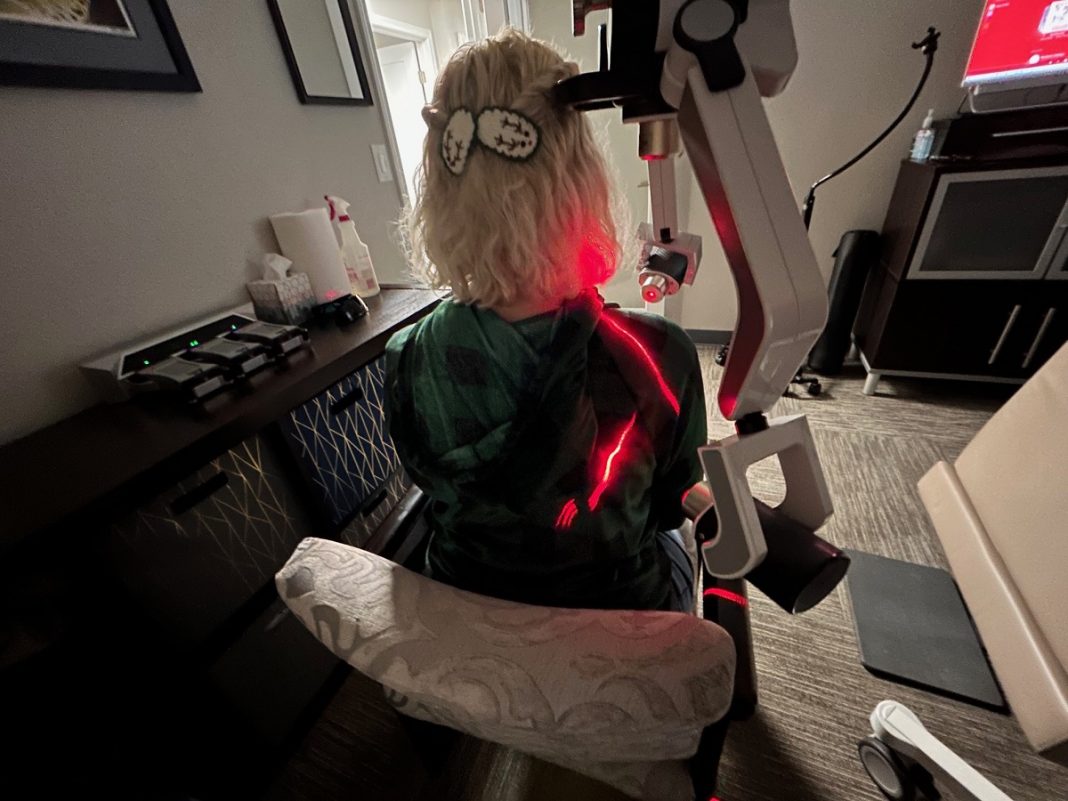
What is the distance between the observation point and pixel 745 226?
0.33m

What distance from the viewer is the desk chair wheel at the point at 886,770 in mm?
815

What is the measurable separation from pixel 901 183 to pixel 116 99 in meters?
2.62

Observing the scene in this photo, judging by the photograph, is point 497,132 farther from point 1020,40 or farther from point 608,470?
point 1020,40

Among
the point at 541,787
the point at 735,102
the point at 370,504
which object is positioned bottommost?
the point at 541,787

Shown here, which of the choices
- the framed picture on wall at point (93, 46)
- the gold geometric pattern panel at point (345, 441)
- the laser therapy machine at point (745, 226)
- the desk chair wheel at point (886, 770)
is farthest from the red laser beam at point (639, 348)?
the framed picture on wall at point (93, 46)

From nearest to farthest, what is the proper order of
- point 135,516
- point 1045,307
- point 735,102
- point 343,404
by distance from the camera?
point 735,102
point 135,516
point 343,404
point 1045,307

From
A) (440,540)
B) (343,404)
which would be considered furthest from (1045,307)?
(343,404)

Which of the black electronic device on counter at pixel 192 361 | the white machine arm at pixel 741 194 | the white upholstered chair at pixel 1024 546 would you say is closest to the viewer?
the white machine arm at pixel 741 194

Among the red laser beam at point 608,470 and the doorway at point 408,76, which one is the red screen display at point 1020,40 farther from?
the doorway at point 408,76

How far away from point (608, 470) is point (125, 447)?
0.81m

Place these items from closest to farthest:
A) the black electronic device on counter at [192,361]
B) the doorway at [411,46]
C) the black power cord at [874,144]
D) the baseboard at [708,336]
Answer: the black electronic device on counter at [192,361] < the black power cord at [874,144] < the doorway at [411,46] < the baseboard at [708,336]

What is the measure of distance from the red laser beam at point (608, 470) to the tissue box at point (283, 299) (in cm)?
96

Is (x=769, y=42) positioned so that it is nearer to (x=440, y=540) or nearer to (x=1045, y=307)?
(x=440, y=540)

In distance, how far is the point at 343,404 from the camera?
3.37 feet
